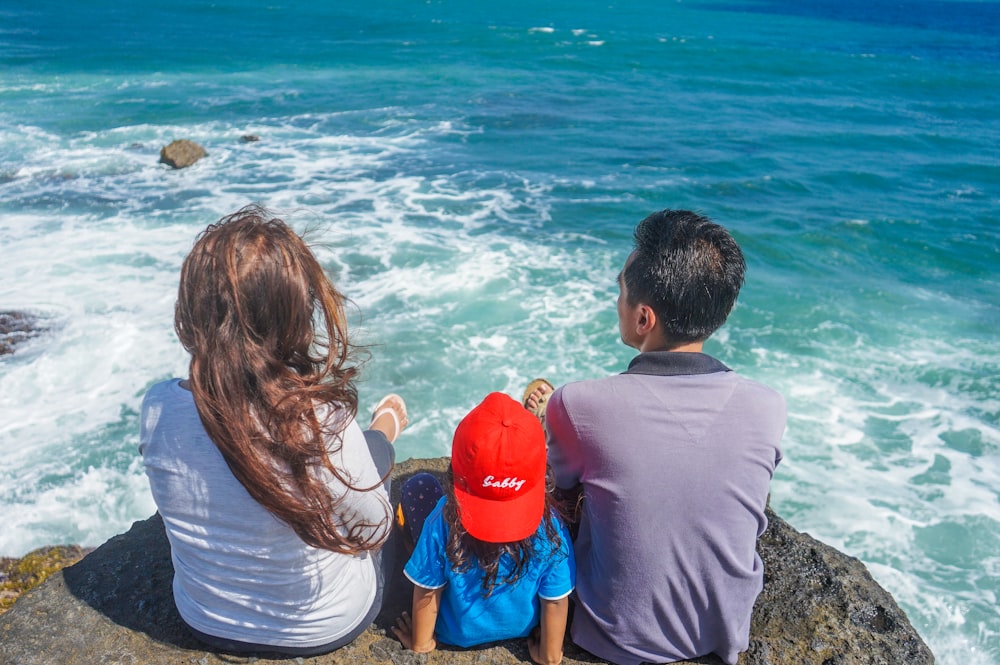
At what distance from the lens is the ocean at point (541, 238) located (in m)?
6.43

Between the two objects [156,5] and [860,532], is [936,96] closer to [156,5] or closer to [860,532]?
[860,532]

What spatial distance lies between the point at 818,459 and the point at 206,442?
6260 millimetres

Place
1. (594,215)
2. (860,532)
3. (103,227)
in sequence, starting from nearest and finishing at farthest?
(860,532) < (103,227) < (594,215)

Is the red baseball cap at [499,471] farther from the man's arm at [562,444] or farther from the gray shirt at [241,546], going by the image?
the gray shirt at [241,546]

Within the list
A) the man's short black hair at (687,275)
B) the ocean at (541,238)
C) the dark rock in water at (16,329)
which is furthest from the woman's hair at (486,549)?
the dark rock in water at (16,329)

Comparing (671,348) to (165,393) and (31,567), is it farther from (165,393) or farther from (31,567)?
(31,567)

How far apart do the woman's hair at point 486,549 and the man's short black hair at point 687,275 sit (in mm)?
771

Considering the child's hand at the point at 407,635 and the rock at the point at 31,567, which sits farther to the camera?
the rock at the point at 31,567

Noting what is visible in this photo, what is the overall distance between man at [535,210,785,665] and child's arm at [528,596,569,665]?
0.31 feet

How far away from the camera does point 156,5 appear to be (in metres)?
45.1

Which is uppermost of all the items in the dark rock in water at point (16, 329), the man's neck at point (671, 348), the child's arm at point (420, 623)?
the man's neck at point (671, 348)

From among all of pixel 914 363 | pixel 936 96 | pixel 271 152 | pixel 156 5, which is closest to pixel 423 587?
pixel 914 363

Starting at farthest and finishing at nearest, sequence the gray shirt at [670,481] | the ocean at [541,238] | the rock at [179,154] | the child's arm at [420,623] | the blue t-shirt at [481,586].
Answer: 1. the rock at [179,154]
2. the ocean at [541,238]
3. the child's arm at [420,623]
4. the blue t-shirt at [481,586]
5. the gray shirt at [670,481]

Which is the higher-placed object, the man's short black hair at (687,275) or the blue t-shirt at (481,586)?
the man's short black hair at (687,275)
